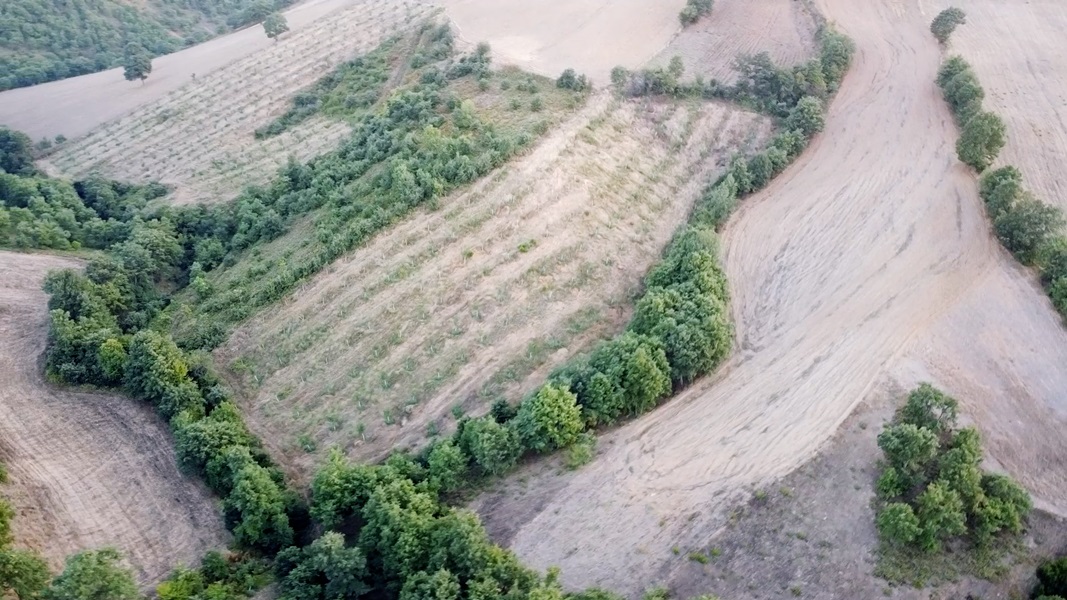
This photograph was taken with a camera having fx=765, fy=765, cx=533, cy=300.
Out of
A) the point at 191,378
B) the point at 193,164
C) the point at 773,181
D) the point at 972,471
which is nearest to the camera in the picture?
the point at 972,471

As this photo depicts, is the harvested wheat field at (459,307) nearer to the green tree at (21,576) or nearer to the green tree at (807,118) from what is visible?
the green tree at (807,118)

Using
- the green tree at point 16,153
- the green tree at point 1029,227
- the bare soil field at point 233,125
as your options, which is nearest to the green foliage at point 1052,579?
the green tree at point 1029,227

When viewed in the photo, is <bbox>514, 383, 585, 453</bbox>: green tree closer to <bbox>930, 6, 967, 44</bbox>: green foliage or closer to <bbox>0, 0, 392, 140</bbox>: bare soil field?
<bbox>0, 0, 392, 140</bbox>: bare soil field

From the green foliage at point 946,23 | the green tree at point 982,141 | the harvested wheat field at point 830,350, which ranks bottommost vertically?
the harvested wheat field at point 830,350

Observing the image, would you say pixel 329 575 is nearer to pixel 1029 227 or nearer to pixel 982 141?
pixel 1029 227

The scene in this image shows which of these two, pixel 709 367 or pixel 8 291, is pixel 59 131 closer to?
pixel 8 291

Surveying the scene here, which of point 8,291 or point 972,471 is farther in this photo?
point 8,291

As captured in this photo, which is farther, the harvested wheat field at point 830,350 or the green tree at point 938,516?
the harvested wheat field at point 830,350

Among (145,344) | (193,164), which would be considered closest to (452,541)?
(145,344)
